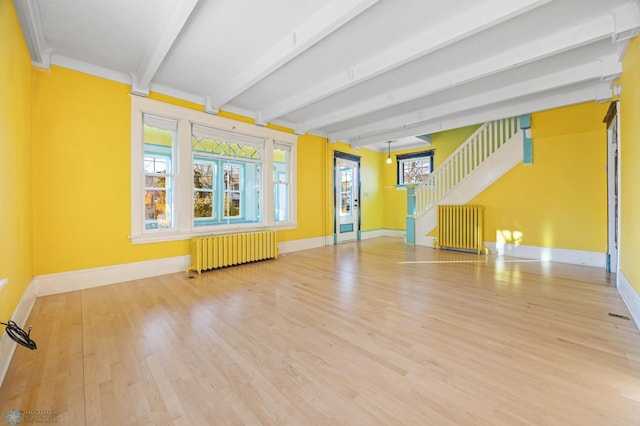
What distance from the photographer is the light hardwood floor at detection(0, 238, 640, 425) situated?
146 cm

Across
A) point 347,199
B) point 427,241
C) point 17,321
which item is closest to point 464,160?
point 427,241

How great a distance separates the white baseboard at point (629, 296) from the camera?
8.21ft

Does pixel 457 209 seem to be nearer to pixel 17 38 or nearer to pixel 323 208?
pixel 323 208

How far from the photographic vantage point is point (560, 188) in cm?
504

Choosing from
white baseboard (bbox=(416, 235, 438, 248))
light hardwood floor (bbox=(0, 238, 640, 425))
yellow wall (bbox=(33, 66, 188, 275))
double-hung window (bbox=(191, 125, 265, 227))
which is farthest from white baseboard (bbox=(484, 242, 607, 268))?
yellow wall (bbox=(33, 66, 188, 275))

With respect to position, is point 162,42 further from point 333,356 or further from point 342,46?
point 333,356

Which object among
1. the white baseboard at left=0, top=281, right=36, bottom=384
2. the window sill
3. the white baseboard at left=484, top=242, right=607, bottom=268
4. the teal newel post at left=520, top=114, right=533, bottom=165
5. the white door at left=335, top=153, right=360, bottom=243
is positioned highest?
the teal newel post at left=520, top=114, right=533, bottom=165

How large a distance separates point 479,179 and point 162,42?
6.22 meters

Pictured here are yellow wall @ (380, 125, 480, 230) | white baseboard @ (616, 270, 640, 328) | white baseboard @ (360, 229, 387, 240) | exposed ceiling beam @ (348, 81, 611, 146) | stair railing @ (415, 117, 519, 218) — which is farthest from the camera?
white baseboard @ (360, 229, 387, 240)

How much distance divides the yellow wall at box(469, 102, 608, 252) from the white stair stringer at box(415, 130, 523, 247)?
0.18m

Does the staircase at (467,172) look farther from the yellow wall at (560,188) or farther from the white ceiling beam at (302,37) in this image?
the white ceiling beam at (302,37)

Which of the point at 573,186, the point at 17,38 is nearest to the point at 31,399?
the point at 17,38

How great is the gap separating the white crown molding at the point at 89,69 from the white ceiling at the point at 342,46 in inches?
0.5

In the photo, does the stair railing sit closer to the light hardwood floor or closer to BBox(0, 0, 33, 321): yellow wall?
the light hardwood floor
